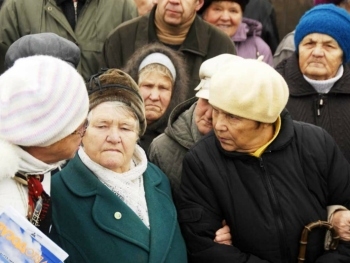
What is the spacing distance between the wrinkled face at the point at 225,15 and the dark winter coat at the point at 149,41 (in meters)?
0.43

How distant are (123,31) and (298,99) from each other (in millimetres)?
1208

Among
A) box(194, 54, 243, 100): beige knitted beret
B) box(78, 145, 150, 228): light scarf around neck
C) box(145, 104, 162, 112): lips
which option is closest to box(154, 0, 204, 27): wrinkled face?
box(145, 104, 162, 112): lips

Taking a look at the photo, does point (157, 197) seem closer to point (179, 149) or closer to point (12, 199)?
point (179, 149)

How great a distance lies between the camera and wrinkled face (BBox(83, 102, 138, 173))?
281 centimetres

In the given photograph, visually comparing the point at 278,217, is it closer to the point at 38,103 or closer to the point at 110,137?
the point at 110,137

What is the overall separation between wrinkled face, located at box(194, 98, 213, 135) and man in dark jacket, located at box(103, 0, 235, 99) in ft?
3.50

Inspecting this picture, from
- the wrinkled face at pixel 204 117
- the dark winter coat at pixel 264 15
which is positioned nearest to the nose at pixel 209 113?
the wrinkled face at pixel 204 117

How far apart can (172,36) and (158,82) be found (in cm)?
78

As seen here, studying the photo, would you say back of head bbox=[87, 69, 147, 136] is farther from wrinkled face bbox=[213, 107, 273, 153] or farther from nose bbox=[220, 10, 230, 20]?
nose bbox=[220, 10, 230, 20]

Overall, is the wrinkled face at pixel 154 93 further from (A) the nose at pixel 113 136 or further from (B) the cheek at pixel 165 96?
(A) the nose at pixel 113 136

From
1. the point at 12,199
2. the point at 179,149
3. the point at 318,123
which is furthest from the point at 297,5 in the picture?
the point at 12,199

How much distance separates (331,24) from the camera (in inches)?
151

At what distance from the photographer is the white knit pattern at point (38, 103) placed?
7.20 ft

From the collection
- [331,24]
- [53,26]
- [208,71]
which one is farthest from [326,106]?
[53,26]
